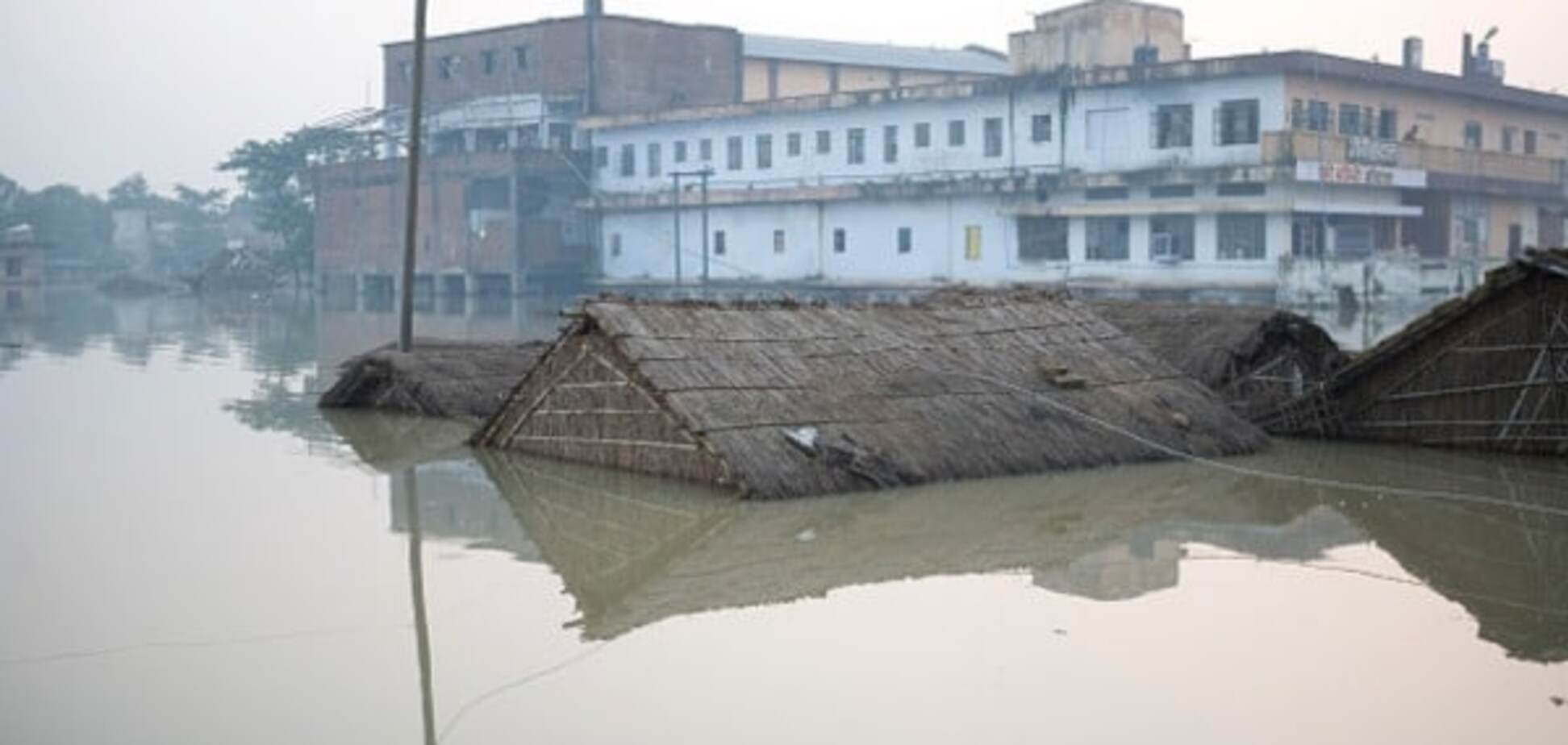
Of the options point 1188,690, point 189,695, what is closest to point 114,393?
point 189,695

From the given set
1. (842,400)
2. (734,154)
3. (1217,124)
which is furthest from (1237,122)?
(842,400)

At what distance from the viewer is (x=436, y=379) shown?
750 inches

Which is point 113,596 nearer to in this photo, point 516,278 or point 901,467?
point 901,467

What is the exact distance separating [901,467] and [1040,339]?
3455mm

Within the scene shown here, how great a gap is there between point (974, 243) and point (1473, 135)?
1355 cm

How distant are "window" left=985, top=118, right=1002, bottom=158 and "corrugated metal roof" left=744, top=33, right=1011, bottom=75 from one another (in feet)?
60.7

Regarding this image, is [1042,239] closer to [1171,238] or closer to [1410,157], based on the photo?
[1171,238]

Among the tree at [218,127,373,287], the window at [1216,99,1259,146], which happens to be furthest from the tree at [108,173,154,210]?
the window at [1216,99,1259,146]

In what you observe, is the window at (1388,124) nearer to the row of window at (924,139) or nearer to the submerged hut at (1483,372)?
the row of window at (924,139)

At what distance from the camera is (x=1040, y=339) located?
650 inches

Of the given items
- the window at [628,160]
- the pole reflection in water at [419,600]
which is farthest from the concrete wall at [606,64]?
the pole reflection in water at [419,600]

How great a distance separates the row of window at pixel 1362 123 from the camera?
129 feet

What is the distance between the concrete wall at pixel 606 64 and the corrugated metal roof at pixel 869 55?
115 inches

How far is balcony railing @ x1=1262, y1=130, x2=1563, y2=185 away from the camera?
124 feet
